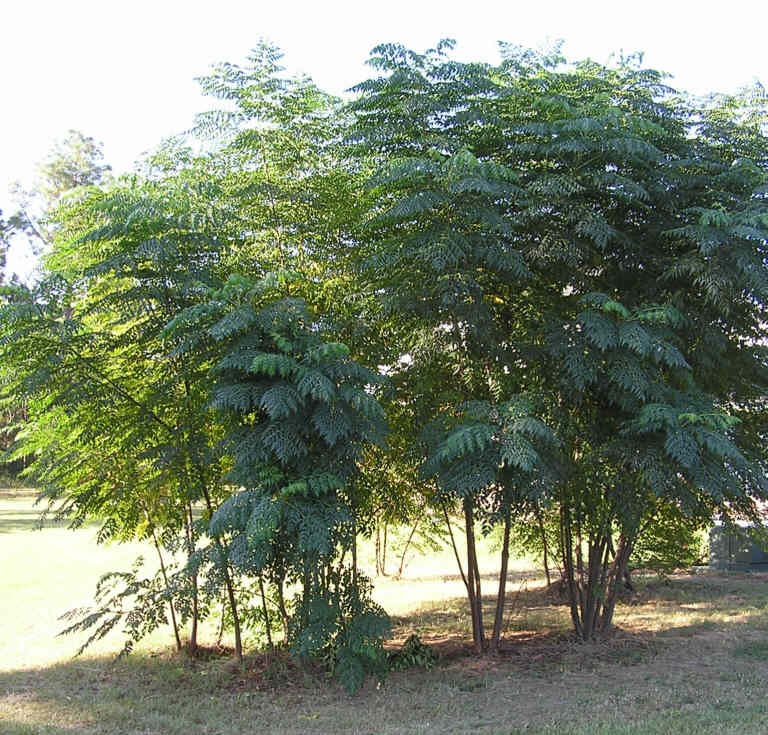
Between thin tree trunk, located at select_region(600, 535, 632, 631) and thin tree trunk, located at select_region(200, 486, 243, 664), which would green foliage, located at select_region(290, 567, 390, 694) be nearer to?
thin tree trunk, located at select_region(200, 486, 243, 664)

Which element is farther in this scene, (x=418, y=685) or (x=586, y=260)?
(x=586, y=260)

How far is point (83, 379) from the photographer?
5.07 m

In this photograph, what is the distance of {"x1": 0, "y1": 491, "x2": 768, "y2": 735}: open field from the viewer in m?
4.39

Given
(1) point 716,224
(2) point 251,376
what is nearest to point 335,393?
(2) point 251,376

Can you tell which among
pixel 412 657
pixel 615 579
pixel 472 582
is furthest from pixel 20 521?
pixel 615 579

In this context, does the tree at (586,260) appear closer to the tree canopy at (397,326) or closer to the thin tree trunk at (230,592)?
the tree canopy at (397,326)

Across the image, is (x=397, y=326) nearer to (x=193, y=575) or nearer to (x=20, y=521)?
(x=193, y=575)

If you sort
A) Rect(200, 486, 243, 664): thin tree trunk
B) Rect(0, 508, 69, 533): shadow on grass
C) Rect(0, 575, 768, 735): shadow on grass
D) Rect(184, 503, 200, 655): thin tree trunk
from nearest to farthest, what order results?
Rect(0, 575, 768, 735): shadow on grass → Rect(200, 486, 243, 664): thin tree trunk → Rect(184, 503, 200, 655): thin tree trunk → Rect(0, 508, 69, 533): shadow on grass

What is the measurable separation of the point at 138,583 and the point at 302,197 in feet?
10.1

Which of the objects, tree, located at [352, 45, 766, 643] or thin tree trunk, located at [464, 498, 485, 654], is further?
thin tree trunk, located at [464, 498, 485, 654]

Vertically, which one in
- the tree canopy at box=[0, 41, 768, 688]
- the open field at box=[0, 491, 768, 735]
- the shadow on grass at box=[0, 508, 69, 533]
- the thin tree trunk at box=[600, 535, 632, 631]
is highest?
the tree canopy at box=[0, 41, 768, 688]

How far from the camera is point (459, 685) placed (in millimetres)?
5156

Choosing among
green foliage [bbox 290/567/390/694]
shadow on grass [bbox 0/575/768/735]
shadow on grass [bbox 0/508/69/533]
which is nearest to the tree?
shadow on grass [bbox 0/575/768/735]

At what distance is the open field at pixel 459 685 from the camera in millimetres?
4387
